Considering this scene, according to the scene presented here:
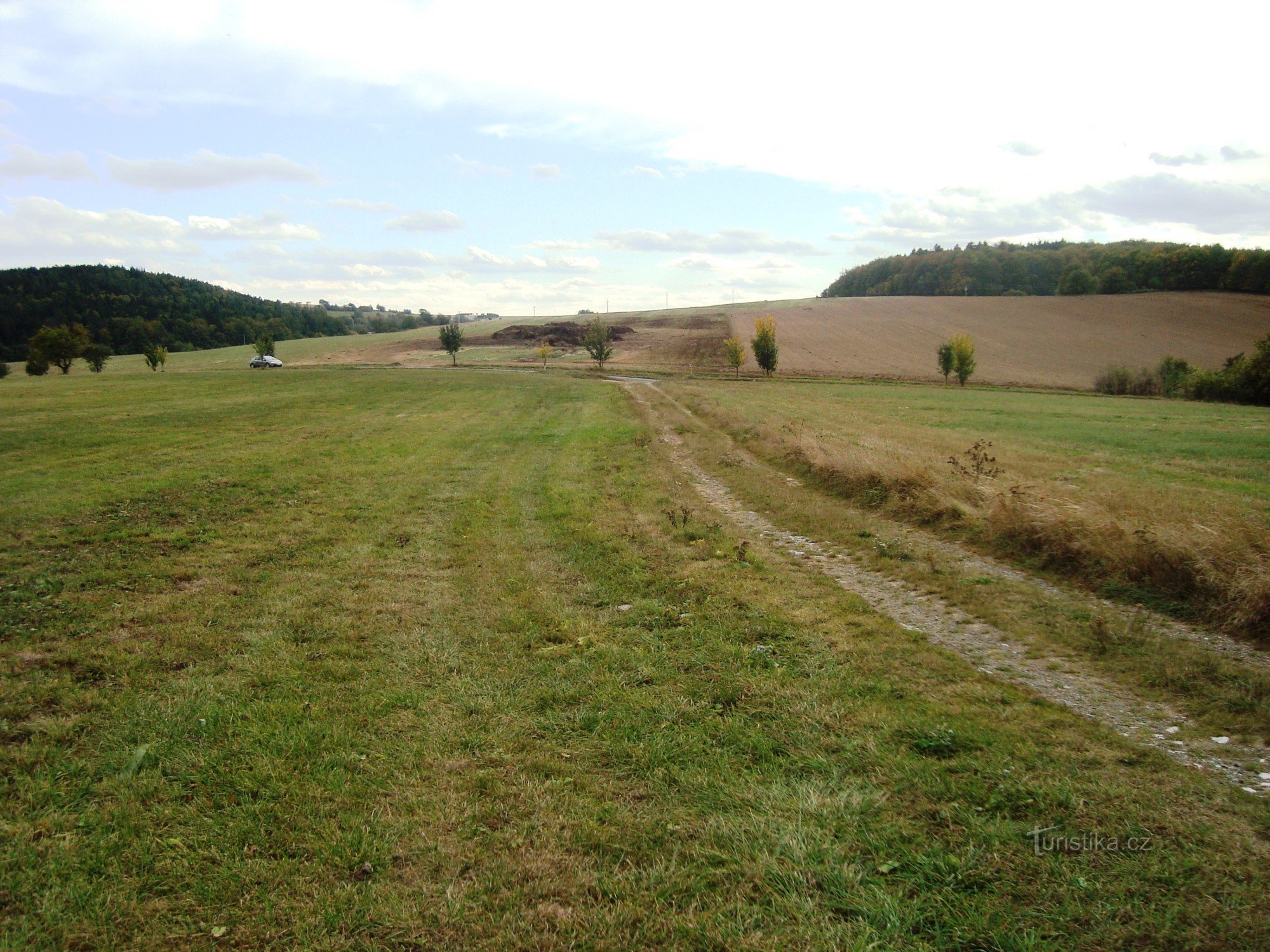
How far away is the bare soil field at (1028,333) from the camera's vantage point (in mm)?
69000

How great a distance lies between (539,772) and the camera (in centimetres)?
461

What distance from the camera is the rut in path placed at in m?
4.81

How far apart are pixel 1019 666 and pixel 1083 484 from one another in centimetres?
1037

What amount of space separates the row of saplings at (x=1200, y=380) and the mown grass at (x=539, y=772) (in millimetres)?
58478

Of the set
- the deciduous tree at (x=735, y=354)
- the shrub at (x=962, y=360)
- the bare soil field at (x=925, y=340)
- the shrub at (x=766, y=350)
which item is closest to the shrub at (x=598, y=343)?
the bare soil field at (x=925, y=340)

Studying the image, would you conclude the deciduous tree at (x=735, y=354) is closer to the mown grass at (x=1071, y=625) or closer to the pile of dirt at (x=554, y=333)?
the pile of dirt at (x=554, y=333)

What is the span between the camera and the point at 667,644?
6.87 meters

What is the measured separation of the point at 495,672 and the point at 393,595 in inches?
105

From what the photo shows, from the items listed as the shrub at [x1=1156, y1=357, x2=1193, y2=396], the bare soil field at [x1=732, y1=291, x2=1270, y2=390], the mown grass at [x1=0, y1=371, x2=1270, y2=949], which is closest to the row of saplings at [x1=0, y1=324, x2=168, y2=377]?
the bare soil field at [x1=732, y1=291, x2=1270, y2=390]

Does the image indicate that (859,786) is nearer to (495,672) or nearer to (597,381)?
(495,672)

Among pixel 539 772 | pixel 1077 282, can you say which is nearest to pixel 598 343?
pixel 539 772

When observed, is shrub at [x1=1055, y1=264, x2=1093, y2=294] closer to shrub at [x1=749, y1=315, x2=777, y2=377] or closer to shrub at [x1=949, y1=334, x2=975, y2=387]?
shrub at [x1=949, y1=334, x2=975, y2=387]

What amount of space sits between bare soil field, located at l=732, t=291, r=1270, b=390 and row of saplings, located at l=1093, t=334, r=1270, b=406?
3158 millimetres

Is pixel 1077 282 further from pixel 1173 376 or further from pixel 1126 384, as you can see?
pixel 1126 384
